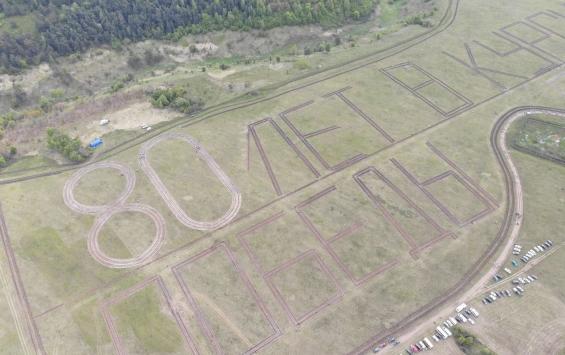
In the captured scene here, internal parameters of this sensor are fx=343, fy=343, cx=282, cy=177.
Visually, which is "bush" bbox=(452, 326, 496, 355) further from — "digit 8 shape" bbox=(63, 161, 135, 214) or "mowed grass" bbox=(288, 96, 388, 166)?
"digit 8 shape" bbox=(63, 161, 135, 214)

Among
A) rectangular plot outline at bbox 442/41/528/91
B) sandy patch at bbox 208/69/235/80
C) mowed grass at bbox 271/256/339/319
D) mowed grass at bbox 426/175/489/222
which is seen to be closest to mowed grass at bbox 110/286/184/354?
mowed grass at bbox 271/256/339/319

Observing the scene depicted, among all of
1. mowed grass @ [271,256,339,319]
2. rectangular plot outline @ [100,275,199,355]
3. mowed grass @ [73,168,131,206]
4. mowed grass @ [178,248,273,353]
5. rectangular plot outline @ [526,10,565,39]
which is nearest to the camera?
rectangular plot outline @ [100,275,199,355]

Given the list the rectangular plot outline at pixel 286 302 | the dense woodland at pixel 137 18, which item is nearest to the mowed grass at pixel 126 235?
the rectangular plot outline at pixel 286 302

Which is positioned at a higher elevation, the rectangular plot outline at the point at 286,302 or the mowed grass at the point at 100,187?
the mowed grass at the point at 100,187

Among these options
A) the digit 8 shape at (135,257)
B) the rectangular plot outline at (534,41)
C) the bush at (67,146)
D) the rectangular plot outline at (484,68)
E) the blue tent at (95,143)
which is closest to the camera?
the digit 8 shape at (135,257)

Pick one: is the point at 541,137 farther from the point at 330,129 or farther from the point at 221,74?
the point at 221,74

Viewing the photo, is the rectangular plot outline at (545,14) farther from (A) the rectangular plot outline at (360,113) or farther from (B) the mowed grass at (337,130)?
(B) the mowed grass at (337,130)
